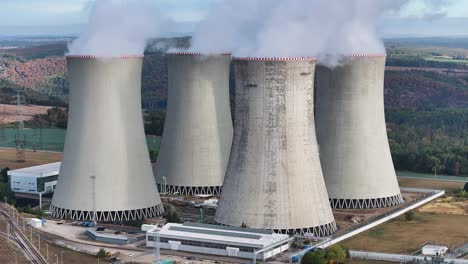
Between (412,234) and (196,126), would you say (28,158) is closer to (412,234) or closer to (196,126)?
(196,126)

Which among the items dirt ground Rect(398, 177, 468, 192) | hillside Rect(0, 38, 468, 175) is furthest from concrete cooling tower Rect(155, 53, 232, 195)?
dirt ground Rect(398, 177, 468, 192)

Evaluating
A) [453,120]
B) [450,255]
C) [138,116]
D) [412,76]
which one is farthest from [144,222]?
[412,76]

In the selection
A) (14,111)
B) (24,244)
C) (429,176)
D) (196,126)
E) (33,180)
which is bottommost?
(24,244)

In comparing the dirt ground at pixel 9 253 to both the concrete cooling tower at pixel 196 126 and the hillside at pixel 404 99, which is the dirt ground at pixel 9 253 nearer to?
the concrete cooling tower at pixel 196 126

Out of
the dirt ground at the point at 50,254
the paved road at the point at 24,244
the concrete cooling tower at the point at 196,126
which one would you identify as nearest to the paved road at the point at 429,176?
the concrete cooling tower at the point at 196,126

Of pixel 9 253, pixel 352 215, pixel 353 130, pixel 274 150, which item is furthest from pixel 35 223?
pixel 353 130
